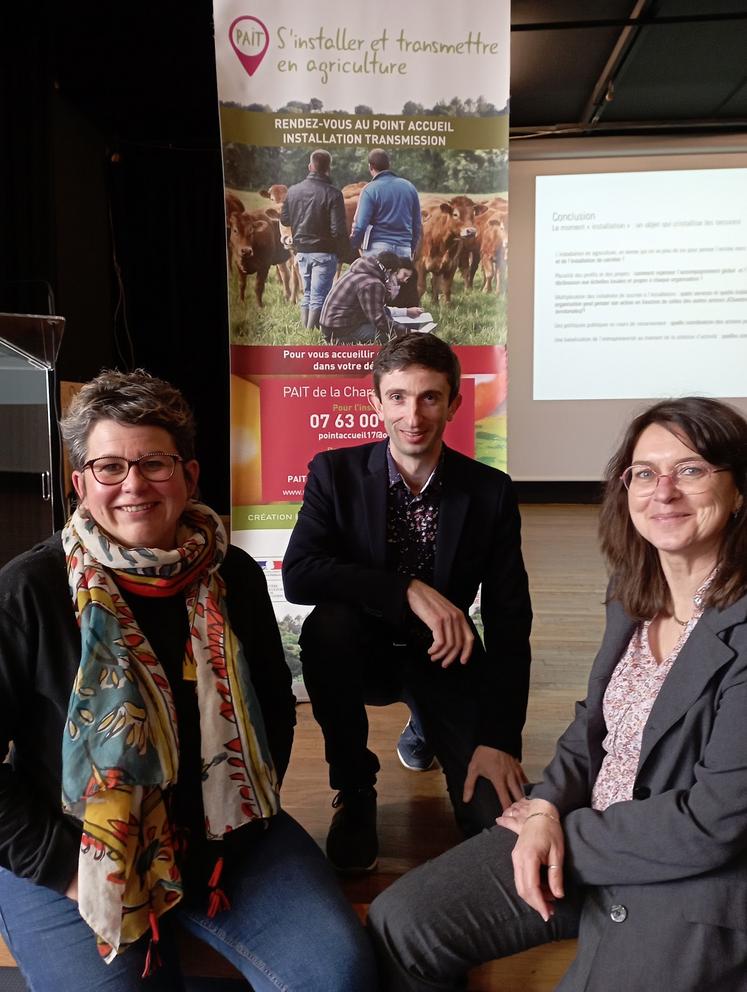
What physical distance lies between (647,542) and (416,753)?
121cm

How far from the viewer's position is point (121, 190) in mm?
5695

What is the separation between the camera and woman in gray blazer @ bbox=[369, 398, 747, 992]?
90 cm

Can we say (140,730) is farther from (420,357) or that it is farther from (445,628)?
(420,357)

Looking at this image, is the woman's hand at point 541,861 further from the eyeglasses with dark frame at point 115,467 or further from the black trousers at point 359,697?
the eyeglasses with dark frame at point 115,467

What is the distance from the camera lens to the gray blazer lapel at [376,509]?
174cm

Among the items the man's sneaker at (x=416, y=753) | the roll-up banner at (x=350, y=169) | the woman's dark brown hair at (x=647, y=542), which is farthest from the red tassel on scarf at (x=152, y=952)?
the roll-up banner at (x=350, y=169)

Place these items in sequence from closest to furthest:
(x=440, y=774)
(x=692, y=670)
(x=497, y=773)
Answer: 1. (x=692, y=670)
2. (x=497, y=773)
3. (x=440, y=774)

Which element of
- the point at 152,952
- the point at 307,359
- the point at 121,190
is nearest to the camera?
the point at 152,952

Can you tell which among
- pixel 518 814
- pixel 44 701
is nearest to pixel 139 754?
pixel 44 701

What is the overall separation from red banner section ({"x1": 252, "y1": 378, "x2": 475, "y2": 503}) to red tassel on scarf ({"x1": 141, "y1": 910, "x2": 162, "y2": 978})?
156 centimetres

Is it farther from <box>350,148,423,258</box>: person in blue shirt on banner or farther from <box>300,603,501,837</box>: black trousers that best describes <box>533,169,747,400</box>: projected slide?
<box>300,603,501,837</box>: black trousers

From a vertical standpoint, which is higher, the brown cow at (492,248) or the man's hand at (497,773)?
the brown cow at (492,248)

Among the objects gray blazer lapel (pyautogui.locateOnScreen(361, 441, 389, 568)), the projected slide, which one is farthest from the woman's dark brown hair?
the projected slide

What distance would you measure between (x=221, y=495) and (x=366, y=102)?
458 centimetres
